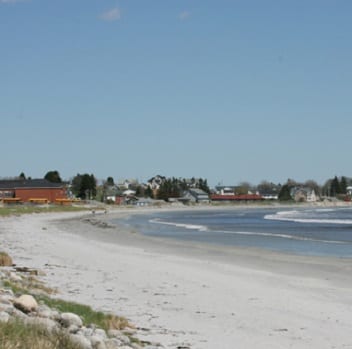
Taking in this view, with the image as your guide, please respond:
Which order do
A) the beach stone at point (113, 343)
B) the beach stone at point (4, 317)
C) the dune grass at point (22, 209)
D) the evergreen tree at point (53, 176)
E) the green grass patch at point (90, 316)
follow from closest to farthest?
the beach stone at point (4, 317), the beach stone at point (113, 343), the green grass patch at point (90, 316), the dune grass at point (22, 209), the evergreen tree at point (53, 176)

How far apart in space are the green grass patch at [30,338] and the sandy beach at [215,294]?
3.01 meters

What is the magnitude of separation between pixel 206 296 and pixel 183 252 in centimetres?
1593

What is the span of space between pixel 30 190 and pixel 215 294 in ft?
387

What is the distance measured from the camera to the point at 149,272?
2130 cm

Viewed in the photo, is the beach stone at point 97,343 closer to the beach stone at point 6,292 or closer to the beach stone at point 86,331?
the beach stone at point 86,331

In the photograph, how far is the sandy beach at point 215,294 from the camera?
11523 millimetres

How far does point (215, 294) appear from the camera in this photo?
646 inches

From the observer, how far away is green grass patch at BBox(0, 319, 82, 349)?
23.1 ft

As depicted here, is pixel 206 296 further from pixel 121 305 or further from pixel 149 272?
pixel 149 272

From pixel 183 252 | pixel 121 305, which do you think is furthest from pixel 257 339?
pixel 183 252

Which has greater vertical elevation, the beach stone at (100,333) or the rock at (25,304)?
the rock at (25,304)

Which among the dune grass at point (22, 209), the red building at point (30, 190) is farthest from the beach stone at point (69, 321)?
the red building at point (30, 190)

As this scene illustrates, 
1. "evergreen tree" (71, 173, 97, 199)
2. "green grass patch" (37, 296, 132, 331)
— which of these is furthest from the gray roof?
"green grass patch" (37, 296, 132, 331)

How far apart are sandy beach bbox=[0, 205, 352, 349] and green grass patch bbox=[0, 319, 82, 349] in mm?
3010
